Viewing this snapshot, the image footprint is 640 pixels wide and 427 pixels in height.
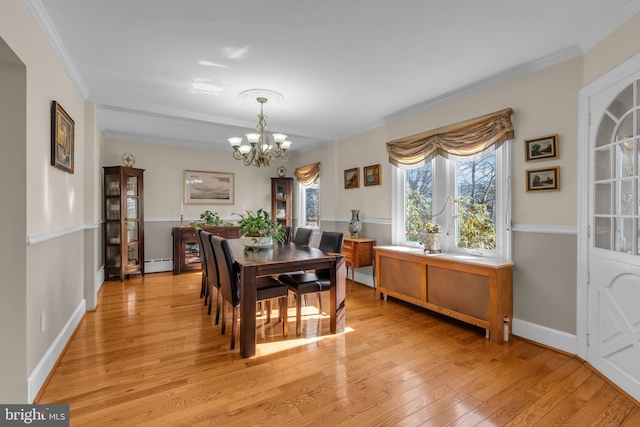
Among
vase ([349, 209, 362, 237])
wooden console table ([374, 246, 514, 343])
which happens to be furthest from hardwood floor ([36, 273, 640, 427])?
vase ([349, 209, 362, 237])

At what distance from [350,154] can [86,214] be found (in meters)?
3.68

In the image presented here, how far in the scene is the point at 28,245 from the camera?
1866mm

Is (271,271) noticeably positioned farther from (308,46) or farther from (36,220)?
(308,46)

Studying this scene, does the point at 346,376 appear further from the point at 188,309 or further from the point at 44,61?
the point at 44,61

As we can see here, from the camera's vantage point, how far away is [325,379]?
2168mm

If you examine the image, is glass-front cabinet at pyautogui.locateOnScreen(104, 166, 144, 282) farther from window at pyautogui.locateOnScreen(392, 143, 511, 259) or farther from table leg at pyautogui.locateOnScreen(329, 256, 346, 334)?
window at pyautogui.locateOnScreen(392, 143, 511, 259)

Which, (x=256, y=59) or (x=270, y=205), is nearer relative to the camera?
(x=256, y=59)

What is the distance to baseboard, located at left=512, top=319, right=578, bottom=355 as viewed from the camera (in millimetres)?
2518

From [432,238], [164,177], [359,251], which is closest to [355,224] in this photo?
[359,251]

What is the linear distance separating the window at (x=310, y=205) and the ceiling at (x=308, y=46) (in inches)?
106

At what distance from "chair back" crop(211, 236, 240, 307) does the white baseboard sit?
4.17 feet

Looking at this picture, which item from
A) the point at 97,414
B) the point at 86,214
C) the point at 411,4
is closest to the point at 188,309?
the point at 86,214

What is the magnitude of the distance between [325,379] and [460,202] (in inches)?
95.1

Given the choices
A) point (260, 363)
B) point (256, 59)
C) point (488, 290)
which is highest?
point (256, 59)
